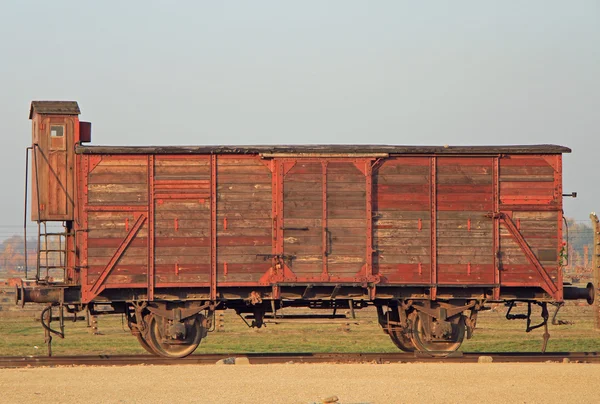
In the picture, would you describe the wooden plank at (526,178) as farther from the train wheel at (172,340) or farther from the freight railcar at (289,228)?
the train wheel at (172,340)

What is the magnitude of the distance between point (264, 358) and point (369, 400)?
5087 millimetres

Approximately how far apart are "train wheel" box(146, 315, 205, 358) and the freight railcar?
29mm

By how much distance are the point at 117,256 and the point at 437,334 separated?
22.3 ft

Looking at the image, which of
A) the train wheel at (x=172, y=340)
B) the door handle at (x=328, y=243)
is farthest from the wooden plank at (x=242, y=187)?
the train wheel at (x=172, y=340)

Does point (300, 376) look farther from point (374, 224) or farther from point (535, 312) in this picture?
point (535, 312)

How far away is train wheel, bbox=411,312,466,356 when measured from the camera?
1686cm

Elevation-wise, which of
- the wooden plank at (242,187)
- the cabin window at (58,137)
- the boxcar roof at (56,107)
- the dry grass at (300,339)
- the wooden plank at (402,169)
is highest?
the boxcar roof at (56,107)

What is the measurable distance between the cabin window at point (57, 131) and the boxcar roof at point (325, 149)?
79cm

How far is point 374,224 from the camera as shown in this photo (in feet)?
54.9

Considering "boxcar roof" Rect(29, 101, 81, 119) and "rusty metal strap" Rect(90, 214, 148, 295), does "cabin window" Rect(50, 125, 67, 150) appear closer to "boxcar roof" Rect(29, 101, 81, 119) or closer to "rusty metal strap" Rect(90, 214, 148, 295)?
"boxcar roof" Rect(29, 101, 81, 119)

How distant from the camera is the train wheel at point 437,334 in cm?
1686

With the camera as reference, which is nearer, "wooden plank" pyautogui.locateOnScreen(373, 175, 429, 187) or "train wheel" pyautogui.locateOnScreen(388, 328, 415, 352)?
"wooden plank" pyautogui.locateOnScreen(373, 175, 429, 187)

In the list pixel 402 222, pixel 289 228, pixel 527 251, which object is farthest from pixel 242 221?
pixel 527 251

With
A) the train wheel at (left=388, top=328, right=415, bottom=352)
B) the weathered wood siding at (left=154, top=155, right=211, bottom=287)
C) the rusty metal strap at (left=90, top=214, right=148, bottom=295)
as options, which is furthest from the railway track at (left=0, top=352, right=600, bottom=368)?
the weathered wood siding at (left=154, top=155, right=211, bottom=287)
